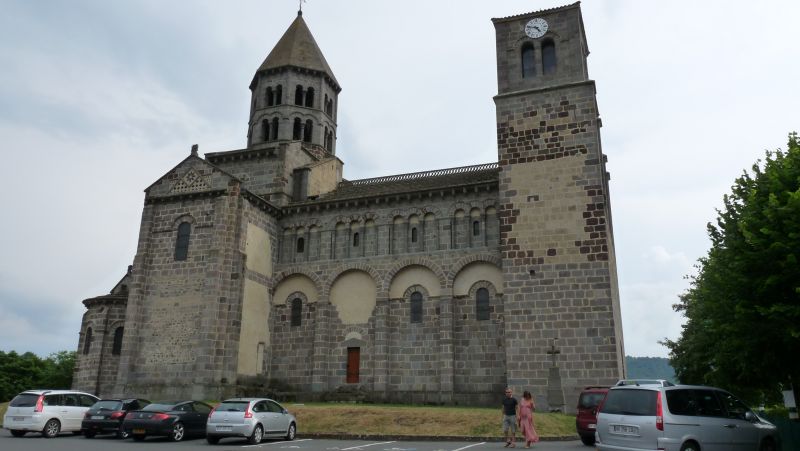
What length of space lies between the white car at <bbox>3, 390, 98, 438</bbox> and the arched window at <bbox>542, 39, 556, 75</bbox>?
26.0 metres

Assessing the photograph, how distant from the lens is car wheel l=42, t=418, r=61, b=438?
20203 mm

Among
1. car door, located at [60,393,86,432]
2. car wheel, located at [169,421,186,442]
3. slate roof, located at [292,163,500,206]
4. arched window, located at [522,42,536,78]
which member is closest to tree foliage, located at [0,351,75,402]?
slate roof, located at [292,163,500,206]

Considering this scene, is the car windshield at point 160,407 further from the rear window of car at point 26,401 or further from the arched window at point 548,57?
the arched window at point 548,57

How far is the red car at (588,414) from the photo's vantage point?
17.5 meters

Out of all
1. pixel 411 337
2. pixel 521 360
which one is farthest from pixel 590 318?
pixel 411 337

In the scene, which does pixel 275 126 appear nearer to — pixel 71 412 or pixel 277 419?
pixel 71 412

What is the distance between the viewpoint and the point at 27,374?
64750 millimetres

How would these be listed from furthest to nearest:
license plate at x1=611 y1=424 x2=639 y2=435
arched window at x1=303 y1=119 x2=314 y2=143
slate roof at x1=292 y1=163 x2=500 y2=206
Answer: arched window at x1=303 y1=119 x2=314 y2=143
slate roof at x1=292 y1=163 x2=500 y2=206
license plate at x1=611 y1=424 x2=639 y2=435

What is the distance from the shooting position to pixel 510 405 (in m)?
17.7

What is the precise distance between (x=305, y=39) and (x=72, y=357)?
5265 cm

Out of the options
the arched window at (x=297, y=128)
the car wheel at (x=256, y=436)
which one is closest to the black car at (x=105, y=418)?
the car wheel at (x=256, y=436)

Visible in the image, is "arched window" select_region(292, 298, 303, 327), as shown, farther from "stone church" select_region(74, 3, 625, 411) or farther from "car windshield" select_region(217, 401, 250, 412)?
"car windshield" select_region(217, 401, 250, 412)

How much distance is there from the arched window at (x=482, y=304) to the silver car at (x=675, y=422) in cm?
1692

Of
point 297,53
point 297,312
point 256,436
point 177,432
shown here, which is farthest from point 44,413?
point 297,53
